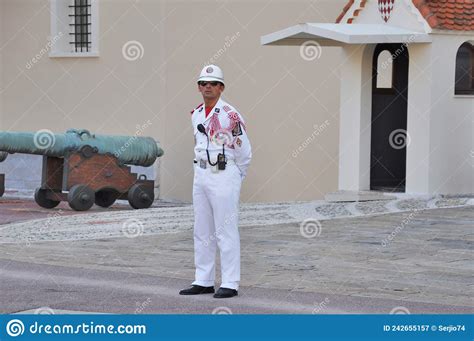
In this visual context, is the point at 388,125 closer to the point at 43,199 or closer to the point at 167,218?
Result: the point at 167,218

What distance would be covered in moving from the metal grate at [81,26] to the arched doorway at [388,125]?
8420mm

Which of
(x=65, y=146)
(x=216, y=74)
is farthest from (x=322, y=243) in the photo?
(x=65, y=146)

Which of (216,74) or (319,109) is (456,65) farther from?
(216,74)

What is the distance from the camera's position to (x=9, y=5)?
27062mm

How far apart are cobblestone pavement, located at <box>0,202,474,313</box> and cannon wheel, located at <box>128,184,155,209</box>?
296cm

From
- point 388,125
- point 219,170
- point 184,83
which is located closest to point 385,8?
point 388,125

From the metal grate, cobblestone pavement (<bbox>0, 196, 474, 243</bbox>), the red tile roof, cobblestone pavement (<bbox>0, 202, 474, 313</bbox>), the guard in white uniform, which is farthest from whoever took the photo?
the metal grate

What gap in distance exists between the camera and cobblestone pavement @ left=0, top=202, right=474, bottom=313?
32.4 ft

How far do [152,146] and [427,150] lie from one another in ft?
16.2

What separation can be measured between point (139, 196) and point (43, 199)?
5.01 ft

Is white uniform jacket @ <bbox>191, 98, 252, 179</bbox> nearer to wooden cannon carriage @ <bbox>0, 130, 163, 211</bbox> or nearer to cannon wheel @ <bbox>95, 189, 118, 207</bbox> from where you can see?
wooden cannon carriage @ <bbox>0, 130, 163, 211</bbox>

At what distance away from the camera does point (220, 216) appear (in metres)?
10.0

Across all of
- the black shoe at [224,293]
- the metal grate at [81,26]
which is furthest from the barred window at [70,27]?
the black shoe at [224,293]

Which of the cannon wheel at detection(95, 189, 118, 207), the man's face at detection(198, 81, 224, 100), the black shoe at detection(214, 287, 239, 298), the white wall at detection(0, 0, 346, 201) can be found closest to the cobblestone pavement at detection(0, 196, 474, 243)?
the cannon wheel at detection(95, 189, 118, 207)
